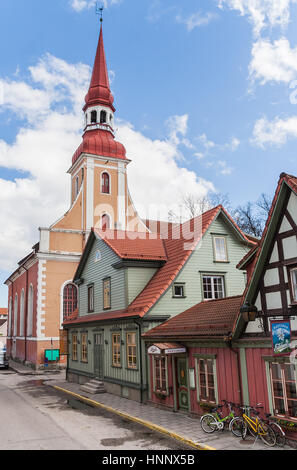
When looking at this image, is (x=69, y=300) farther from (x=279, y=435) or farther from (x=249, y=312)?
(x=279, y=435)

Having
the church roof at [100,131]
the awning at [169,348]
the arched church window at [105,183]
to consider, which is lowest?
the awning at [169,348]

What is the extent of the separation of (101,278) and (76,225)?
1657cm

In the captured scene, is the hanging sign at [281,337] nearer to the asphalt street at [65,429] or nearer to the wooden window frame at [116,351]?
the asphalt street at [65,429]

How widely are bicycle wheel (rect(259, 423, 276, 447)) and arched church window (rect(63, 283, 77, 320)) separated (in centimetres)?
2674

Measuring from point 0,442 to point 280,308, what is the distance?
8.41 metres

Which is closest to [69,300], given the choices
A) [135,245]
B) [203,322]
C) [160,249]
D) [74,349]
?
[74,349]

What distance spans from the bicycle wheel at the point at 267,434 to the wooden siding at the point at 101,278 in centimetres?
937

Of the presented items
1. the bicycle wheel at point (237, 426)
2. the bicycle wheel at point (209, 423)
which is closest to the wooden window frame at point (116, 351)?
the bicycle wheel at point (209, 423)

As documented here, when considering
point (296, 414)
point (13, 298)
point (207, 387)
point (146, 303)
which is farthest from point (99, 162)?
point (296, 414)

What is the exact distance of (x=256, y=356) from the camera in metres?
11.2

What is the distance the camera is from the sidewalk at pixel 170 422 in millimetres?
10281

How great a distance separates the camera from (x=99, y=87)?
138 ft

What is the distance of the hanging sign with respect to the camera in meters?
10.1
